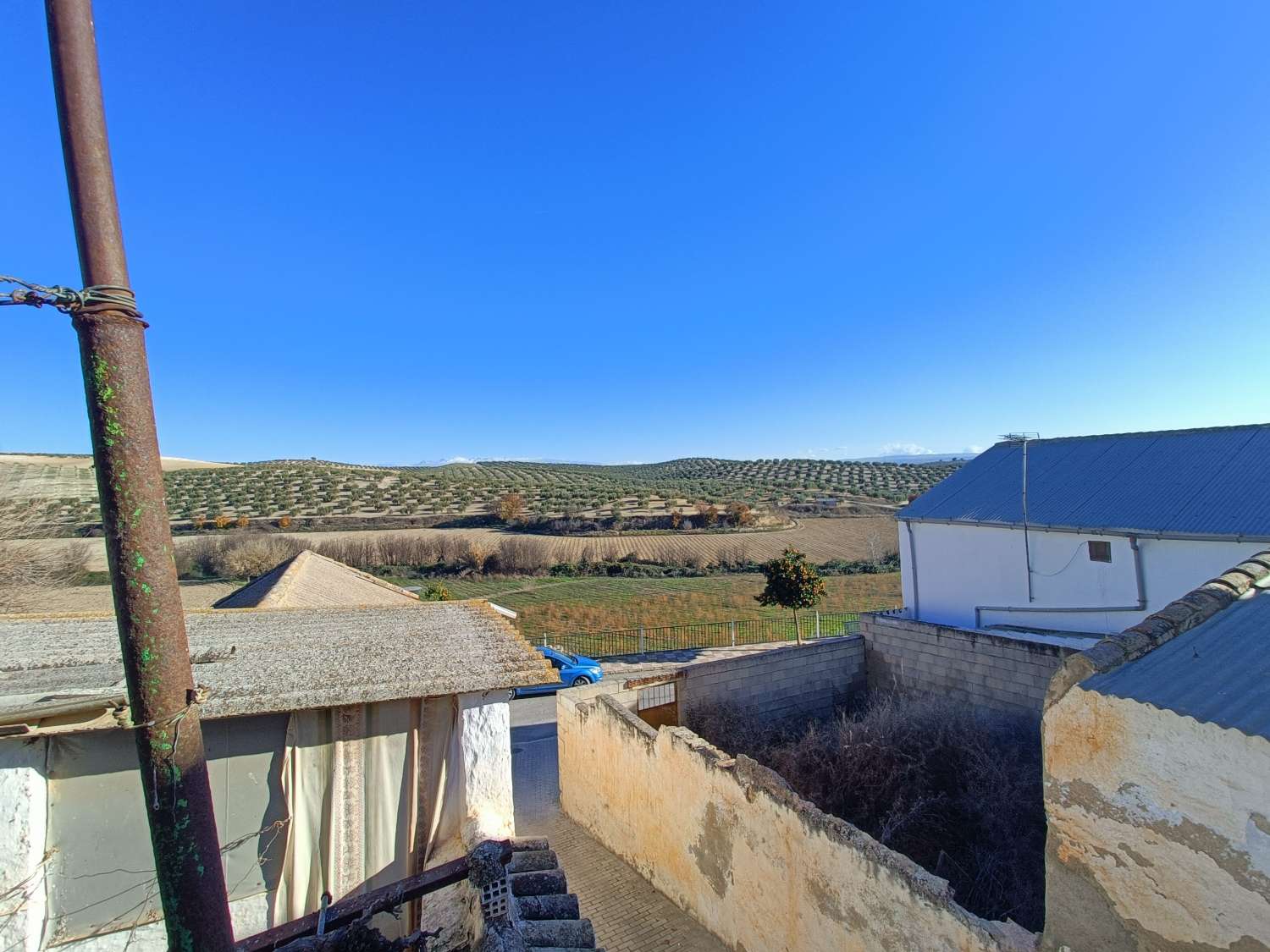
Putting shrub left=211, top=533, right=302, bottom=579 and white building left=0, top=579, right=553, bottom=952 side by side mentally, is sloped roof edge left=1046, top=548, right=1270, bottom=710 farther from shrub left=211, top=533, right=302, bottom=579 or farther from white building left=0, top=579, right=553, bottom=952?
shrub left=211, top=533, right=302, bottom=579

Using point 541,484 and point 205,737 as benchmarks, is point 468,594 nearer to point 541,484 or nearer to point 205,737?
point 205,737

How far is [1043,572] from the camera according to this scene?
44.1ft

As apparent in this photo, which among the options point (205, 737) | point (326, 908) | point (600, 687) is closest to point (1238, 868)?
point (326, 908)

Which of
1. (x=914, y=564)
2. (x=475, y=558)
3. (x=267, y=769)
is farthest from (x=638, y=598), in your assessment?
(x=267, y=769)

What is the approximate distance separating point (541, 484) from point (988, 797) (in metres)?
52.7

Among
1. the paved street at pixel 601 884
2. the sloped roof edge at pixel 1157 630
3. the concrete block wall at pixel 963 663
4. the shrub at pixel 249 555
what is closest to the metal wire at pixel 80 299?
the sloped roof edge at pixel 1157 630

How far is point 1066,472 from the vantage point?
576 inches

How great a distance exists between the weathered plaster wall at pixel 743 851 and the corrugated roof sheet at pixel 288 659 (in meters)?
2.87

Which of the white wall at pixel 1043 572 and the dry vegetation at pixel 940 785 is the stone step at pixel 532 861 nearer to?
the dry vegetation at pixel 940 785

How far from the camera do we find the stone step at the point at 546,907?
3.10m

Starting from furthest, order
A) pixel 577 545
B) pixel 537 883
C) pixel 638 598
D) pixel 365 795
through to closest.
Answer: pixel 577 545 → pixel 638 598 → pixel 365 795 → pixel 537 883

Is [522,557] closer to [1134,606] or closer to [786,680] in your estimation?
[786,680]

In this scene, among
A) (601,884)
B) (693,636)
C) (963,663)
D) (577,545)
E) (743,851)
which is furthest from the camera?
(577,545)

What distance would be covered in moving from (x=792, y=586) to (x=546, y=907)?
18.1 metres
